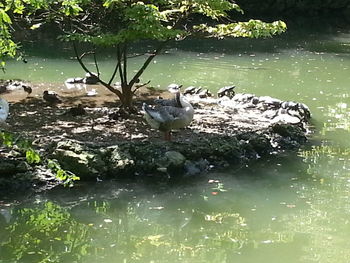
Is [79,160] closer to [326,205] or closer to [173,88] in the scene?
[326,205]

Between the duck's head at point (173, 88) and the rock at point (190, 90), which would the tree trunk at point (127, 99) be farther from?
the duck's head at point (173, 88)

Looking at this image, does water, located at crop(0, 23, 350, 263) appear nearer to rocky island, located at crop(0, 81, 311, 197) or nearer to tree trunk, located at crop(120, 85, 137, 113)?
rocky island, located at crop(0, 81, 311, 197)

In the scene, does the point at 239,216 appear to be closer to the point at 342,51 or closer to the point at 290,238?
the point at 290,238

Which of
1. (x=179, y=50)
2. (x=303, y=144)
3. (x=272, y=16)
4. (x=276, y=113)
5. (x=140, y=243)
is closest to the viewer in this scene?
(x=140, y=243)

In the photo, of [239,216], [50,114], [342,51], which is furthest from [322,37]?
[239,216]

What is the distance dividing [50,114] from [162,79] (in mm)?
Result: 4028

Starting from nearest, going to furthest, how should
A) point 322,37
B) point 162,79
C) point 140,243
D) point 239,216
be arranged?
point 140,243, point 239,216, point 162,79, point 322,37

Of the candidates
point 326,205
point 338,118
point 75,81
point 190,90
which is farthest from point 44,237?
point 75,81

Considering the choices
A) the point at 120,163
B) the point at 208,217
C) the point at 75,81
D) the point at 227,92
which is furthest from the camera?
the point at 75,81

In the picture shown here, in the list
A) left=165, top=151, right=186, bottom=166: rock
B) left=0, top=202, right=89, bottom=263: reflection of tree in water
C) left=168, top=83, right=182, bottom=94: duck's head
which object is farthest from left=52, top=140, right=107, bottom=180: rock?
left=168, top=83, right=182, bottom=94: duck's head

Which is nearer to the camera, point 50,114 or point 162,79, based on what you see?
point 50,114

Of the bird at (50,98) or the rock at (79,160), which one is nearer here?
the rock at (79,160)

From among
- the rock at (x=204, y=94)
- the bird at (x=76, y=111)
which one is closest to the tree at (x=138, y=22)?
the bird at (x=76, y=111)

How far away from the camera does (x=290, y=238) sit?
5.00 m
